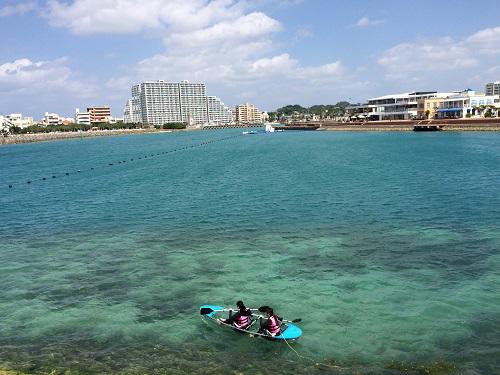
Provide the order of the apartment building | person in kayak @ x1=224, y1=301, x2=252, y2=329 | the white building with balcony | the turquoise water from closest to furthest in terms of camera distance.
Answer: the turquoise water
person in kayak @ x1=224, y1=301, x2=252, y2=329
the apartment building
the white building with balcony

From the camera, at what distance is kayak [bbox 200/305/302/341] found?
15953 millimetres

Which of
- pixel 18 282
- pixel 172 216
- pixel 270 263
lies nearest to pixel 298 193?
pixel 172 216

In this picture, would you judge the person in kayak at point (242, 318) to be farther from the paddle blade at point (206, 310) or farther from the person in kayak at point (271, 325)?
the paddle blade at point (206, 310)

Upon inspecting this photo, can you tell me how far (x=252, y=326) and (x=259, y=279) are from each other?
479 centimetres

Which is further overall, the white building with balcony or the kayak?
the white building with balcony

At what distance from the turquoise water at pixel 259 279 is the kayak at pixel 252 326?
319mm

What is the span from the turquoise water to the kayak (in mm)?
319

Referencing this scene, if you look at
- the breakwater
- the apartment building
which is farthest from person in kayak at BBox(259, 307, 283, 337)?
the apartment building

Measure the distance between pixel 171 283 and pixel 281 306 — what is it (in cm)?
615

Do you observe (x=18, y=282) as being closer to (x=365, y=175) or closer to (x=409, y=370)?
(x=409, y=370)

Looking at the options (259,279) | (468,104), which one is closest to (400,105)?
(468,104)

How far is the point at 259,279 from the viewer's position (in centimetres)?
2191

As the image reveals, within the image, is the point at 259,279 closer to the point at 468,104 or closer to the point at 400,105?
the point at 468,104

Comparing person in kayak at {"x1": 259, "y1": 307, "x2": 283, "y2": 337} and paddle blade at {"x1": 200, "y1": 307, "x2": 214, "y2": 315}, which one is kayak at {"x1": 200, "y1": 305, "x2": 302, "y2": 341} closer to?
paddle blade at {"x1": 200, "y1": 307, "x2": 214, "y2": 315}
